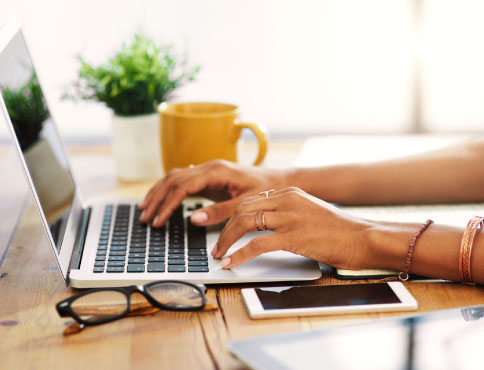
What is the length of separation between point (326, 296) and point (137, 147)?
2.21ft

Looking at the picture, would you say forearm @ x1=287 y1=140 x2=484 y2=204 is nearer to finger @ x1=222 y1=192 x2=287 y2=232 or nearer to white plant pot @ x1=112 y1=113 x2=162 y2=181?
finger @ x1=222 y1=192 x2=287 y2=232

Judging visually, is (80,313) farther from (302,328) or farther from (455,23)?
(455,23)

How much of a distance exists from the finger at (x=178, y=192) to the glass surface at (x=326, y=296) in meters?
0.28

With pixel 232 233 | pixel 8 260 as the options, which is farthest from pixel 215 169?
pixel 8 260

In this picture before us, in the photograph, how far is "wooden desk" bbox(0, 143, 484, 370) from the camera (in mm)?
686

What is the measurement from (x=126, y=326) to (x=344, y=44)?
150 cm

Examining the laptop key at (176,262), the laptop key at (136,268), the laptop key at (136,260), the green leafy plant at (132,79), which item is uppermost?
the green leafy plant at (132,79)

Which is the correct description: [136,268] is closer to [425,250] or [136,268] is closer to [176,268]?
[176,268]

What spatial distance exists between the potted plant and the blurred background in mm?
572

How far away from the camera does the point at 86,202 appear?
1.19 metres

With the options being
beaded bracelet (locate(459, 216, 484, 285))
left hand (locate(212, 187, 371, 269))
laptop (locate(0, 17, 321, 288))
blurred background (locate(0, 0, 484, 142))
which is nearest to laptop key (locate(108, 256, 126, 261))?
laptop (locate(0, 17, 321, 288))

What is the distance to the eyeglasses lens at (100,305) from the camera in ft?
2.45

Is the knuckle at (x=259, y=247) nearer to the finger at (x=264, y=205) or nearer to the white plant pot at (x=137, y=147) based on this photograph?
the finger at (x=264, y=205)

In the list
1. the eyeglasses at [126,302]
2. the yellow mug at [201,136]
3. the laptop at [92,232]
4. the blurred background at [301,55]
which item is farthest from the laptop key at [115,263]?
the blurred background at [301,55]
